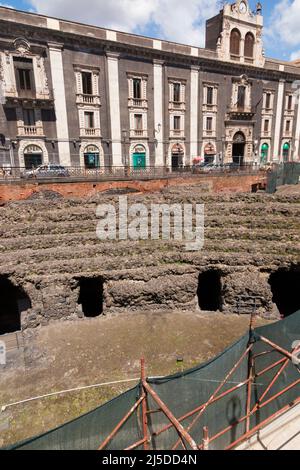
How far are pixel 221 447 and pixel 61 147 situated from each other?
26.5 meters

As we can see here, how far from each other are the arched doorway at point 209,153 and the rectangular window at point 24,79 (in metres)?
19.2

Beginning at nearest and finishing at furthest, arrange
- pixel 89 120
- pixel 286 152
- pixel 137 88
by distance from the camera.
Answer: pixel 89 120 < pixel 137 88 < pixel 286 152

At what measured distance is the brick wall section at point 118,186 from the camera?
18.5 meters

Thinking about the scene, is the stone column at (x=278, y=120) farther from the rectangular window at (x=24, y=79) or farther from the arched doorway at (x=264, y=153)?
the rectangular window at (x=24, y=79)

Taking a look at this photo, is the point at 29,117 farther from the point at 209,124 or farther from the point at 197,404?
the point at 197,404

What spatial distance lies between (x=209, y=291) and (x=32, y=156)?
824 inches

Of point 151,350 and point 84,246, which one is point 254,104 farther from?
point 151,350

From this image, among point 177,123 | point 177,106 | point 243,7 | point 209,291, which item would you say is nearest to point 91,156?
point 177,123

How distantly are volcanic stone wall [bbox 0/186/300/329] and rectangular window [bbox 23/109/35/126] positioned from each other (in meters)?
15.9

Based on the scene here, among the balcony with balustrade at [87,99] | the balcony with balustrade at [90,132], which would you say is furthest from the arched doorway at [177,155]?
the balcony with balustrade at [87,99]

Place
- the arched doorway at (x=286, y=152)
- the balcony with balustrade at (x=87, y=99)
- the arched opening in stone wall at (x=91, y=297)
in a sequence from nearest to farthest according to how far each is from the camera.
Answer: the arched opening in stone wall at (x=91, y=297)
the balcony with balustrade at (x=87, y=99)
the arched doorway at (x=286, y=152)

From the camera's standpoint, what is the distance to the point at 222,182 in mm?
25281

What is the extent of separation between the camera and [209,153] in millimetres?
35312

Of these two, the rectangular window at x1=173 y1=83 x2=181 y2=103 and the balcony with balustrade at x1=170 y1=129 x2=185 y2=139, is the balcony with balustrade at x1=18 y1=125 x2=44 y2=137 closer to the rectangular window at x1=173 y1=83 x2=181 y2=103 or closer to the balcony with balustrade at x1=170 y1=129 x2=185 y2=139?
the balcony with balustrade at x1=170 y1=129 x2=185 y2=139
